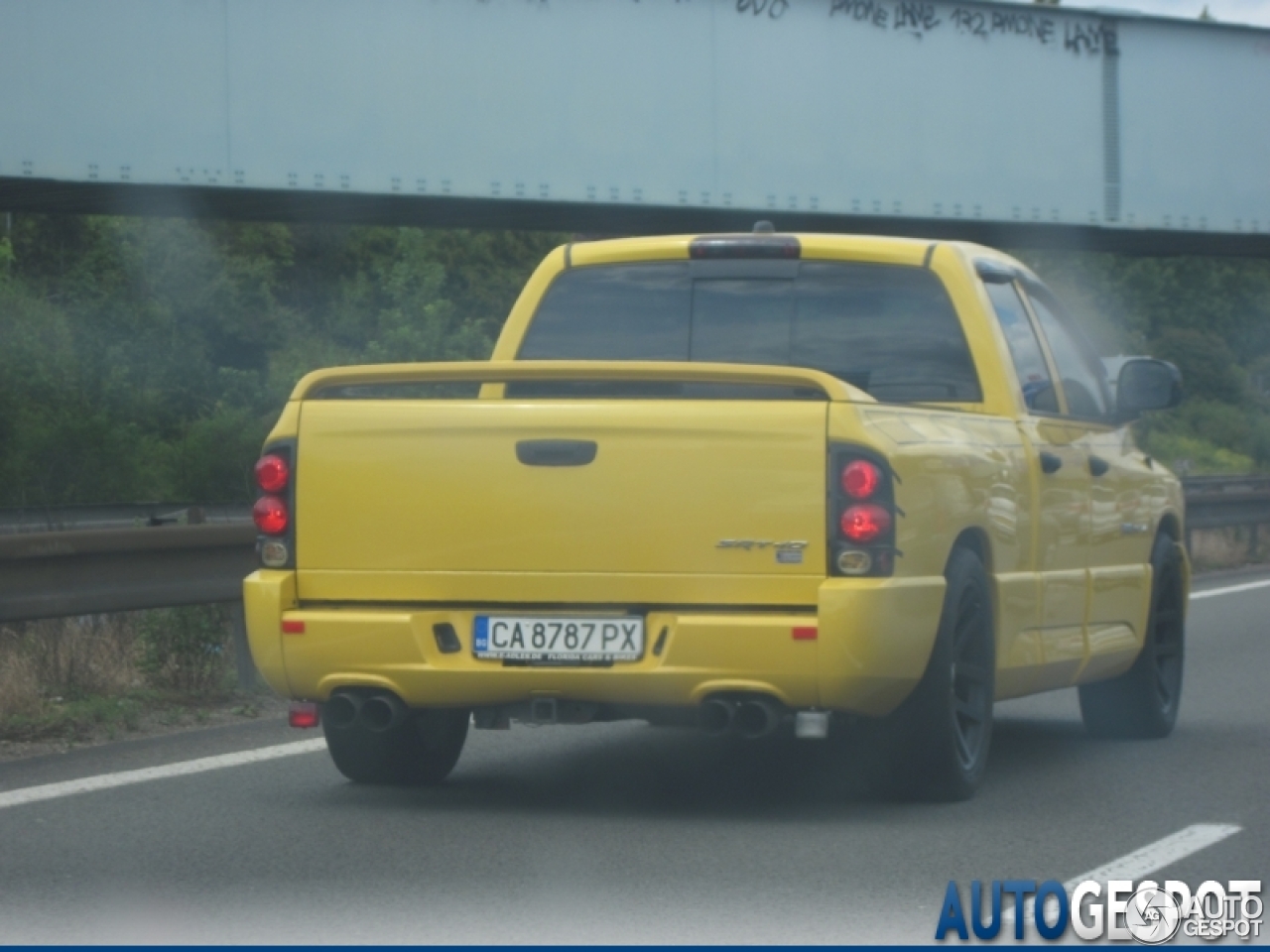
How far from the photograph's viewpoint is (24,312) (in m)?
42.8

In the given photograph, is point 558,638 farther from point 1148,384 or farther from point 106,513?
point 106,513

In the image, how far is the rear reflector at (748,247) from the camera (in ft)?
27.6

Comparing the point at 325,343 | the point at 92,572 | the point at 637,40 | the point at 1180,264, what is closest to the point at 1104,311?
the point at 1180,264

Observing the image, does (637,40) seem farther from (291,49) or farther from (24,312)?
(24,312)

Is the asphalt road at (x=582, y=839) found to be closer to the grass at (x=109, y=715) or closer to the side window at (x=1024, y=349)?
the grass at (x=109, y=715)

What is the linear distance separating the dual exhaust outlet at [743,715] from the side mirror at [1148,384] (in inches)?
115

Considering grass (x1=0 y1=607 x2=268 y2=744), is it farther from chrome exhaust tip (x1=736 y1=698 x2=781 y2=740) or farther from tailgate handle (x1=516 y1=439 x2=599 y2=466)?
chrome exhaust tip (x1=736 y1=698 x2=781 y2=740)

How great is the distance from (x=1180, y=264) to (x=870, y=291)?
81980mm

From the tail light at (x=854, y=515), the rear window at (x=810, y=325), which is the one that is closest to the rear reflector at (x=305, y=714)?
the tail light at (x=854, y=515)

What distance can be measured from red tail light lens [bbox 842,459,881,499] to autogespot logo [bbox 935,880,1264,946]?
1.27 metres

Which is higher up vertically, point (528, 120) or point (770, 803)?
point (528, 120)

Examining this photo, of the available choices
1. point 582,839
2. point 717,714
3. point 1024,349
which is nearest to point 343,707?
point 582,839

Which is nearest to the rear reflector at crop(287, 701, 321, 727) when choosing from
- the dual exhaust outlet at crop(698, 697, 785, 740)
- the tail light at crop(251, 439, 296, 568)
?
the tail light at crop(251, 439, 296, 568)

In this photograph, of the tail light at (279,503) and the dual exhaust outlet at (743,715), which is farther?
the tail light at (279,503)
